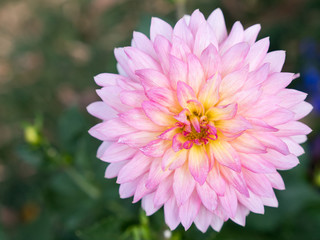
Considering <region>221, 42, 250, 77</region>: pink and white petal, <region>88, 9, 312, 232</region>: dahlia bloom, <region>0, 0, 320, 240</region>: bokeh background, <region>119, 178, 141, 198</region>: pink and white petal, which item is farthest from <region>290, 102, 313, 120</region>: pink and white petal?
<region>0, 0, 320, 240</region>: bokeh background

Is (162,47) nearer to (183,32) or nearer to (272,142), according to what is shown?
(183,32)

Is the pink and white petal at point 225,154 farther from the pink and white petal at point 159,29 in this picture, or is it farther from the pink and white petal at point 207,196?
the pink and white petal at point 159,29

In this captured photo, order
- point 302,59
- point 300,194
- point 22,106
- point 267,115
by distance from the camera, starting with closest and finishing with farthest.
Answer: point 267,115 → point 300,194 → point 302,59 → point 22,106

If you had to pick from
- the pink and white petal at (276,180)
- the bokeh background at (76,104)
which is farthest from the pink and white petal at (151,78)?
the bokeh background at (76,104)

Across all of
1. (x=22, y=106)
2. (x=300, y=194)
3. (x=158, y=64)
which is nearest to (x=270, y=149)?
(x=158, y=64)

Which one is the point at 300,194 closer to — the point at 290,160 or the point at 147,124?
the point at 290,160
